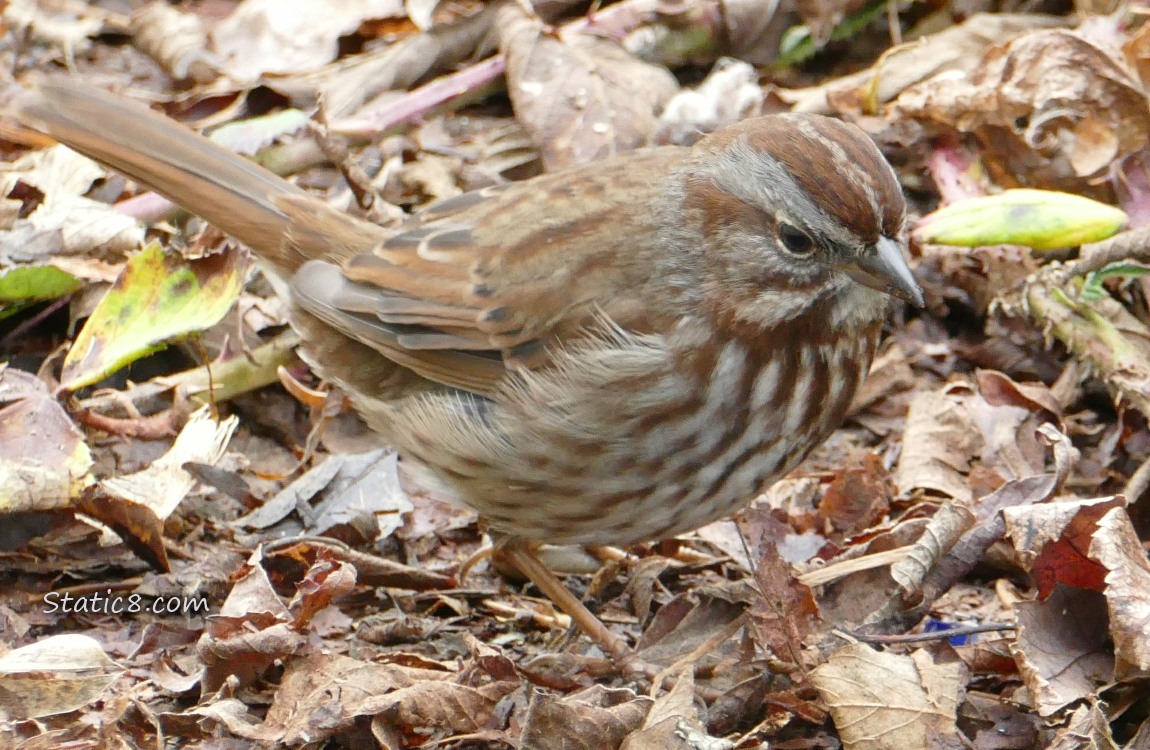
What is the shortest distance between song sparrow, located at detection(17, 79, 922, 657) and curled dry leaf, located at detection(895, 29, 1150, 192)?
1398mm

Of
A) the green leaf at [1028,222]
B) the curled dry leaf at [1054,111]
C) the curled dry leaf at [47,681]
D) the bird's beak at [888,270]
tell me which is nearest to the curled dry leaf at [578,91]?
the curled dry leaf at [1054,111]

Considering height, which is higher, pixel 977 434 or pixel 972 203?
pixel 972 203

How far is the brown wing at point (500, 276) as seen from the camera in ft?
12.3

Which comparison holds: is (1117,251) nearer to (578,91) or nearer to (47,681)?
(578,91)

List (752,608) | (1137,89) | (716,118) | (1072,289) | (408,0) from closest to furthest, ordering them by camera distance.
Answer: (752,608), (1072,289), (1137,89), (716,118), (408,0)

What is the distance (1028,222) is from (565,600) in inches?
69.7

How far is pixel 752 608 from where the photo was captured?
353 centimetres

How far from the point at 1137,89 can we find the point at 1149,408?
1208 millimetres

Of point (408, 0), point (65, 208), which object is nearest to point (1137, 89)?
point (408, 0)

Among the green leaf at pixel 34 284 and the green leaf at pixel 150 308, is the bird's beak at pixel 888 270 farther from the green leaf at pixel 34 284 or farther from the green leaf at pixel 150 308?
the green leaf at pixel 34 284

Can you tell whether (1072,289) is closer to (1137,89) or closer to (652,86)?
(1137,89)

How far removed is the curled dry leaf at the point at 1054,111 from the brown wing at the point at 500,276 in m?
1.43

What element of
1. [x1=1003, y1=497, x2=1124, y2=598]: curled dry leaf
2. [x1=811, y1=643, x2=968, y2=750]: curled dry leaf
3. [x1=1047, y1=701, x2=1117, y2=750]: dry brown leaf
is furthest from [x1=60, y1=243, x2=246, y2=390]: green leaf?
[x1=1047, y1=701, x2=1117, y2=750]: dry brown leaf

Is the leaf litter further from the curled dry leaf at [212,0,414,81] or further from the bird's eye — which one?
the bird's eye
